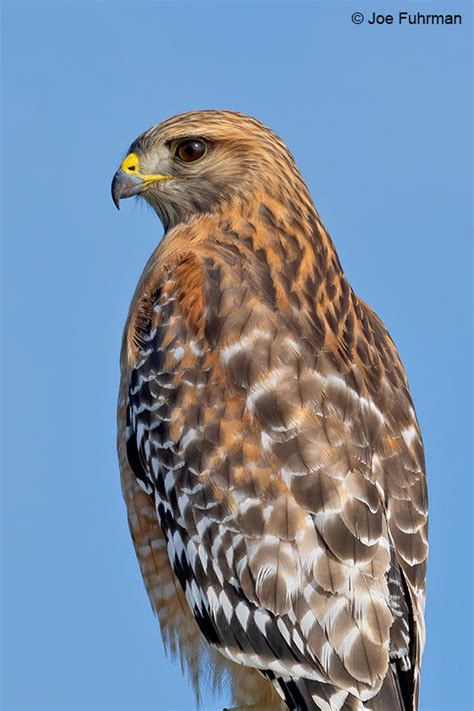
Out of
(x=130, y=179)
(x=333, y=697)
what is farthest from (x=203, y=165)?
(x=333, y=697)

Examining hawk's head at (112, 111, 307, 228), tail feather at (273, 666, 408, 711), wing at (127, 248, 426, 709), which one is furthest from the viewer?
hawk's head at (112, 111, 307, 228)

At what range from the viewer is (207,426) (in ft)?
24.8

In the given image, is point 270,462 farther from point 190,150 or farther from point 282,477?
point 190,150

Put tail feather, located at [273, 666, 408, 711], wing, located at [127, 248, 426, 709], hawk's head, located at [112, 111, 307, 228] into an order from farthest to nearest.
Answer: hawk's head, located at [112, 111, 307, 228]
wing, located at [127, 248, 426, 709]
tail feather, located at [273, 666, 408, 711]

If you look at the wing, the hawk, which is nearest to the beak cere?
the hawk

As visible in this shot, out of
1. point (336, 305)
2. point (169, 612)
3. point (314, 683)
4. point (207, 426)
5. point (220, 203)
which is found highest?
point (220, 203)

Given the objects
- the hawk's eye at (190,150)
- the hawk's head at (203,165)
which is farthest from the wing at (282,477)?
the hawk's eye at (190,150)

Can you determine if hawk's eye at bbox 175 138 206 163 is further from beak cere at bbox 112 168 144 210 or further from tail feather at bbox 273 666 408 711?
tail feather at bbox 273 666 408 711

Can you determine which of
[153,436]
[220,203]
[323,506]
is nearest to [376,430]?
[323,506]

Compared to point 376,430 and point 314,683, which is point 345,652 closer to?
point 314,683

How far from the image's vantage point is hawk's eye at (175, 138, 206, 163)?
8438 millimetres

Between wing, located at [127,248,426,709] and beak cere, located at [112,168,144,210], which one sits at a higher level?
beak cere, located at [112,168,144,210]

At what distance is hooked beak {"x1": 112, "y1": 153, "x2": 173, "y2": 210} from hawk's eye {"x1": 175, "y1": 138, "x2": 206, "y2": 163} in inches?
5.2

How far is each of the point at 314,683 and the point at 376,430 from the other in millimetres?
1247
